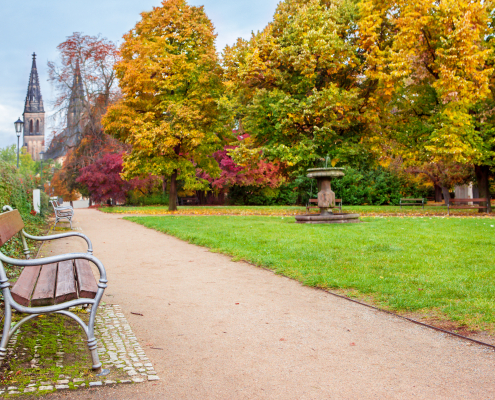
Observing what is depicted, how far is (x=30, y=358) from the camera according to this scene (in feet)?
11.1

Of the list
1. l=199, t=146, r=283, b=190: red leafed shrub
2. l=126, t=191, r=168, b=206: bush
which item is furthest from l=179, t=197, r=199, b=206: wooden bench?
l=199, t=146, r=283, b=190: red leafed shrub

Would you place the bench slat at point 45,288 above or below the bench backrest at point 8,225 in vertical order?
below

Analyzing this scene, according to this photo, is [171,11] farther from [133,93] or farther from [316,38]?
[316,38]

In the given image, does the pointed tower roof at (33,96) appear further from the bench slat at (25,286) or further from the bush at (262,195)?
the bench slat at (25,286)

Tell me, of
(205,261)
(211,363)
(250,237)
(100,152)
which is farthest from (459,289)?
(100,152)

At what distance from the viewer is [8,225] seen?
191 inches

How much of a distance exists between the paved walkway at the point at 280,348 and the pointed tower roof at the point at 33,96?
111 metres

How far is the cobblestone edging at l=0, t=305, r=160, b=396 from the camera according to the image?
295 cm

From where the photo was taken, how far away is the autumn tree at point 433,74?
16.9 metres

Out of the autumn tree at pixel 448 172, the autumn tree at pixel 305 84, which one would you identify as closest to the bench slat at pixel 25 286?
the autumn tree at pixel 305 84

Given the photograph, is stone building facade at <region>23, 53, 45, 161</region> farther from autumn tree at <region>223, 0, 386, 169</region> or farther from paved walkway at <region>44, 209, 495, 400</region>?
paved walkway at <region>44, 209, 495, 400</region>

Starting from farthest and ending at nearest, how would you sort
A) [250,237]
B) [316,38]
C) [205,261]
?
[316,38] < [250,237] < [205,261]

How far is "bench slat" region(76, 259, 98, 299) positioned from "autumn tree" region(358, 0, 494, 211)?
15.4 metres

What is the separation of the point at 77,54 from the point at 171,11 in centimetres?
1373
